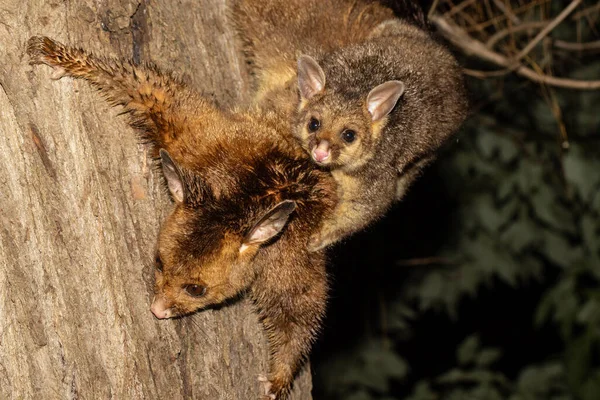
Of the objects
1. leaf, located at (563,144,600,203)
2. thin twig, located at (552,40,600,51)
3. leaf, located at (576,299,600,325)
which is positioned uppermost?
thin twig, located at (552,40,600,51)

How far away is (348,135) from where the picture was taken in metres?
4.32

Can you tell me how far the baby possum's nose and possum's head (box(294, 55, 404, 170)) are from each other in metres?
0.19

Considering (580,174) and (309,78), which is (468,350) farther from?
(309,78)

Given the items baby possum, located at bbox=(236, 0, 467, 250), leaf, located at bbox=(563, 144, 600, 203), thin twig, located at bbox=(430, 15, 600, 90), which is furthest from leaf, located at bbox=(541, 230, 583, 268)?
baby possum, located at bbox=(236, 0, 467, 250)

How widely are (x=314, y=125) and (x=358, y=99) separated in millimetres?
319

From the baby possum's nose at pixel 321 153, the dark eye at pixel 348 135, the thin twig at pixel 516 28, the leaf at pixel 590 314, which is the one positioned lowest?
the leaf at pixel 590 314

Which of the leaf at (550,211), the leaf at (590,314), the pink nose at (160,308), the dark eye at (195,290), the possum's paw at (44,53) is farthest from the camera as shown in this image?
the leaf at (550,211)

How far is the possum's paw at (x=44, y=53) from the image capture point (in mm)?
3102

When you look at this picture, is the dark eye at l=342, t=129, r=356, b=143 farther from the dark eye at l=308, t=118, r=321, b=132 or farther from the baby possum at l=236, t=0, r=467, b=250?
the dark eye at l=308, t=118, r=321, b=132

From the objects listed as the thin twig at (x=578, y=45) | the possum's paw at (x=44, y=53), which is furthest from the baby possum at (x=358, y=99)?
the thin twig at (x=578, y=45)

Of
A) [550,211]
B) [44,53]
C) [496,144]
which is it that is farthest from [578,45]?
[44,53]

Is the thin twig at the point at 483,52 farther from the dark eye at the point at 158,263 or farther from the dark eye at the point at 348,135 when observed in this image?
the dark eye at the point at 158,263

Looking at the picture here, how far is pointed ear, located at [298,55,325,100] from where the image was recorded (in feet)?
13.7

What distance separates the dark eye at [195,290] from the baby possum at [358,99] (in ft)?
3.01
